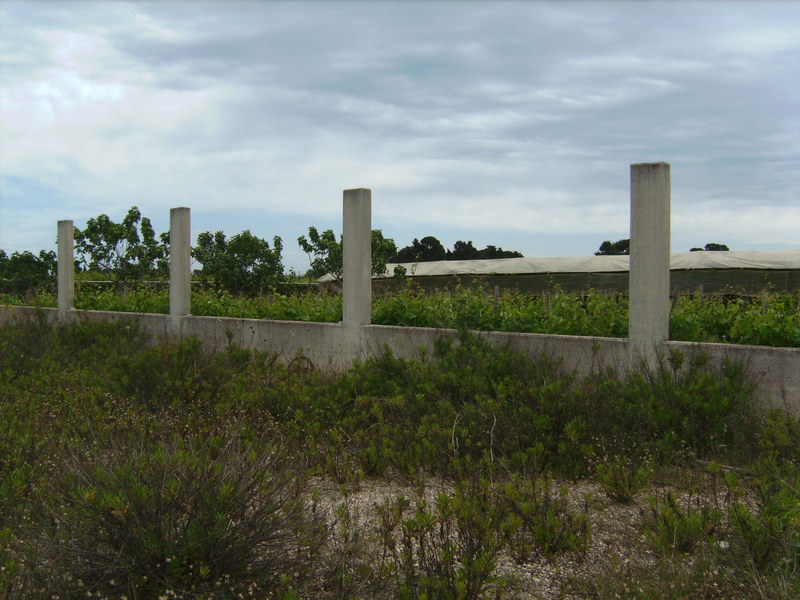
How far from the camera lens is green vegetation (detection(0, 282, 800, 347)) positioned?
6910 mm

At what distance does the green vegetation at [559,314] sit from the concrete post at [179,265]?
849 millimetres

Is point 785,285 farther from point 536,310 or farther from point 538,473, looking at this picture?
point 538,473

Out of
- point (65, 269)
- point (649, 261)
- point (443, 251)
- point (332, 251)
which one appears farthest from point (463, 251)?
point (649, 261)

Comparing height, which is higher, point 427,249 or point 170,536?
point 427,249

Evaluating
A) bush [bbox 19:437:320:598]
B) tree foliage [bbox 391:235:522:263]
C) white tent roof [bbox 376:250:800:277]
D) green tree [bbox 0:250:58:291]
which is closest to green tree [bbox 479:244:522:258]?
tree foliage [bbox 391:235:522:263]

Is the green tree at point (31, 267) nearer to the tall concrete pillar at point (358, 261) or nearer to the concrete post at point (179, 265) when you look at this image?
the concrete post at point (179, 265)

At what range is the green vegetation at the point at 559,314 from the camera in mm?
6910

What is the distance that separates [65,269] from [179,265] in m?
4.53

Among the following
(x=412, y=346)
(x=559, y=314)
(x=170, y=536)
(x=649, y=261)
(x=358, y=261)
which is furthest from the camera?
(x=358, y=261)

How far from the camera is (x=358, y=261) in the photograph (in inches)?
370

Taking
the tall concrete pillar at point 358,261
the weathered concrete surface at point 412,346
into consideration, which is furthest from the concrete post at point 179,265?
the tall concrete pillar at point 358,261

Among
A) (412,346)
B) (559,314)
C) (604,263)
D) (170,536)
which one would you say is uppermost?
(604,263)

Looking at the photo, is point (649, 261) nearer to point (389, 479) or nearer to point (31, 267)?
point (389, 479)

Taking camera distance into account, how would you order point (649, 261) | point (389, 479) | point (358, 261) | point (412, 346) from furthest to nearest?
point (358, 261) < point (412, 346) < point (649, 261) < point (389, 479)
